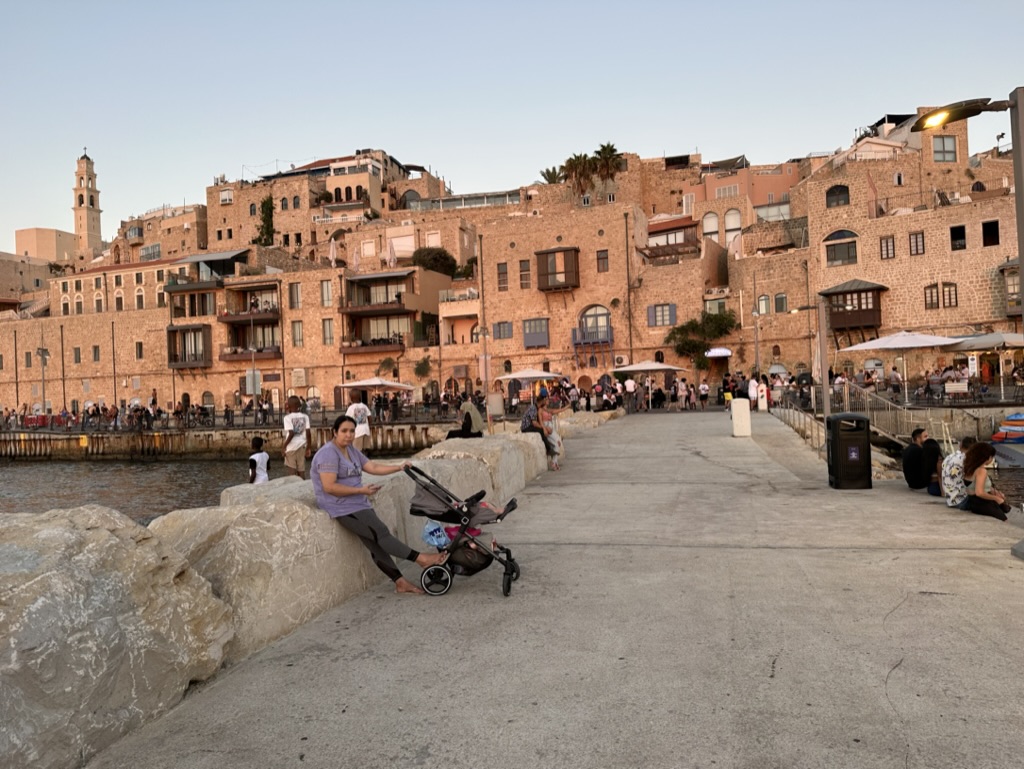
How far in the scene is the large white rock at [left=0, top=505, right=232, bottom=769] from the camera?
309 centimetres

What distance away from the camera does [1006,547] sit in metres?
7.06

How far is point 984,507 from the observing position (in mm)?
8695

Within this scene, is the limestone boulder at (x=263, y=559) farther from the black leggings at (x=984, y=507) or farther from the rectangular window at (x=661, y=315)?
the rectangular window at (x=661, y=315)

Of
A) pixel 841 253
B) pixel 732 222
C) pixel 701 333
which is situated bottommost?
pixel 701 333

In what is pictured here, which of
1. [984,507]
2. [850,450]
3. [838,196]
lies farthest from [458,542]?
[838,196]

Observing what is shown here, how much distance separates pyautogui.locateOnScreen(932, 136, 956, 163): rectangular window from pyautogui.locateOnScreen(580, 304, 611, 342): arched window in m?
25.7

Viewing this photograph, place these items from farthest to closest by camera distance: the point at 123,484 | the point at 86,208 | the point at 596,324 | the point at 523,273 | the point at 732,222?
the point at 86,208
the point at 732,222
the point at 523,273
the point at 596,324
the point at 123,484

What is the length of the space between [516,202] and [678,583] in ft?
256

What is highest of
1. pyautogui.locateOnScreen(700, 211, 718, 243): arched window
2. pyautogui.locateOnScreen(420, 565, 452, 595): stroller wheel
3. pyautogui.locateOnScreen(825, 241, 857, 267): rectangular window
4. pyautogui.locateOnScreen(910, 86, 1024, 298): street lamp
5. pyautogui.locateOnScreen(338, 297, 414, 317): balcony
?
pyautogui.locateOnScreen(700, 211, 718, 243): arched window

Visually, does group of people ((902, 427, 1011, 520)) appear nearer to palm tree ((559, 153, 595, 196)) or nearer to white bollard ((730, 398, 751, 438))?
white bollard ((730, 398, 751, 438))

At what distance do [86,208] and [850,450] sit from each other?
415ft

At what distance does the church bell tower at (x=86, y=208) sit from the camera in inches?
4469

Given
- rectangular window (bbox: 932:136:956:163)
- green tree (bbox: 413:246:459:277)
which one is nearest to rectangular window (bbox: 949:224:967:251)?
rectangular window (bbox: 932:136:956:163)

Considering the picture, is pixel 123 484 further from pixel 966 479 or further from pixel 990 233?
pixel 990 233
